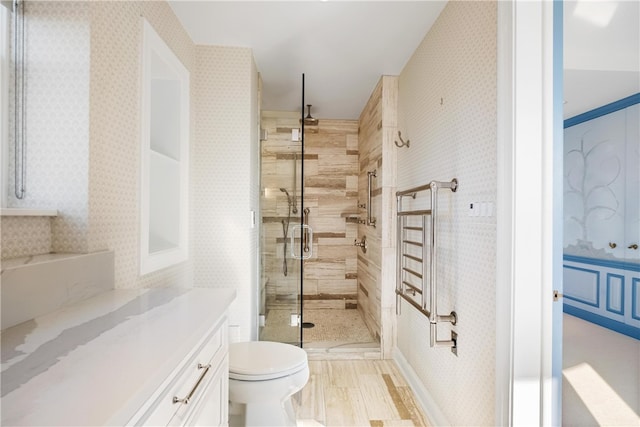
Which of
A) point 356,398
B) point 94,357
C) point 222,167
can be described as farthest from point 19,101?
point 356,398

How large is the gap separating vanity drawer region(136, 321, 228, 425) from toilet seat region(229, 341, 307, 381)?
0.38m

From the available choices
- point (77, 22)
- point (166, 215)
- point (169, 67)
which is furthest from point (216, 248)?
point (77, 22)

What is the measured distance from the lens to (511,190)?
128 centimetres

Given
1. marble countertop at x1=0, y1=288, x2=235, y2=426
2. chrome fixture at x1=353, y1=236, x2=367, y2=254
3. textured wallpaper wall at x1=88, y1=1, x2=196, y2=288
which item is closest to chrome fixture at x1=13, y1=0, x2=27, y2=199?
textured wallpaper wall at x1=88, y1=1, x2=196, y2=288

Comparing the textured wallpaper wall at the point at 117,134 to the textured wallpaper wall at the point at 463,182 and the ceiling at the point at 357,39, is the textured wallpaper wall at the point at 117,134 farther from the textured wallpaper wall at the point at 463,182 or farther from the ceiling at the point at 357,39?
the textured wallpaper wall at the point at 463,182

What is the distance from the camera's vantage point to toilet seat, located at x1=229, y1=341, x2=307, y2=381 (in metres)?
1.54

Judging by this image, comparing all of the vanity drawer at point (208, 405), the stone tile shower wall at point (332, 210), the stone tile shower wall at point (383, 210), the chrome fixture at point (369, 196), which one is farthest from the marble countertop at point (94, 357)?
the stone tile shower wall at point (332, 210)

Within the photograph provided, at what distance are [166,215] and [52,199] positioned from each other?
3.03 ft

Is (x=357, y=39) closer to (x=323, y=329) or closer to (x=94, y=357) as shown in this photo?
(x=94, y=357)

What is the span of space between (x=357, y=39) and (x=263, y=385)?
7.21ft

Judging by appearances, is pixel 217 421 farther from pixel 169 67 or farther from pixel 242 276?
pixel 169 67

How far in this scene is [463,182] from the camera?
1660mm

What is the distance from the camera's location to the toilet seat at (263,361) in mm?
1545

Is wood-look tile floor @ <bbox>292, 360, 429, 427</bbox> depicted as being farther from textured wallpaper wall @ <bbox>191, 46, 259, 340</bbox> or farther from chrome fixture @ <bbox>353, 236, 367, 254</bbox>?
chrome fixture @ <bbox>353, 236, 367, 254</bbox>
